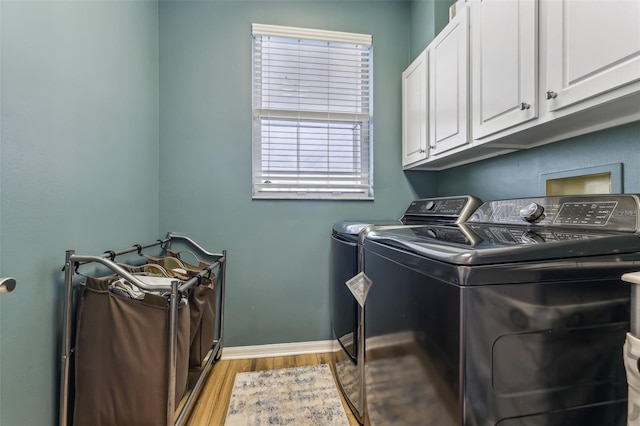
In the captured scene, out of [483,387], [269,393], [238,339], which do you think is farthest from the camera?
[238,339]

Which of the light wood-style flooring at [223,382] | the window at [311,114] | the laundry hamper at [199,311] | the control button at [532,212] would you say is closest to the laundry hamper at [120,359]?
the laundry hamper at [199,311]

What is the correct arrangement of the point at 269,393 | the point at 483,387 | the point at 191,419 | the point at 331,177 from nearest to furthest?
1. the point at 483,387
2. the point at 191,419
3. the point at 269,393
4. the point at 331,177

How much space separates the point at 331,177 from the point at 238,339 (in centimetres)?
134

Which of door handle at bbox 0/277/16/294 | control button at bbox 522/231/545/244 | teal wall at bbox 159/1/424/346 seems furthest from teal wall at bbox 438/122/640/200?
door handle at bbox 0/277/16/294

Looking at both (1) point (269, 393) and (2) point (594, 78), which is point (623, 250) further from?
(1) point (269, 393)

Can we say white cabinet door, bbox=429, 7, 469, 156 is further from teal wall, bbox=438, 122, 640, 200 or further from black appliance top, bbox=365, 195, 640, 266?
black appliance top, bbox=365, 195, 640, 266

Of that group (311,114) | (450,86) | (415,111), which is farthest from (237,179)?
(450,86)

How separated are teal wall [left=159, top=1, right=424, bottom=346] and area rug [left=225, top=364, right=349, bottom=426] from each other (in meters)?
0.29

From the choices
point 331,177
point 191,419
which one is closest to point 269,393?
point 191,419

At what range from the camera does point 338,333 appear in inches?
63.3

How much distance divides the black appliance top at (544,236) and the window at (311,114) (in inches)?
40.0

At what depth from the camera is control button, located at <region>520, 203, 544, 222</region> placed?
3.43ft

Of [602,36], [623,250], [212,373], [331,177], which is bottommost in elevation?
[212,373]

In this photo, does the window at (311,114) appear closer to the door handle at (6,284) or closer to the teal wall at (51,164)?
the teal wall at (51,164)
